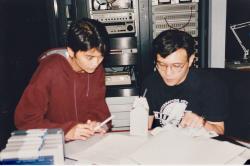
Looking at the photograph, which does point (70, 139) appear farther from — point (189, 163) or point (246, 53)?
point (246, 53)

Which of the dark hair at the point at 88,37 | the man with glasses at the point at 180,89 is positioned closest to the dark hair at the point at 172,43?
the man with glasses at the point at 180,89

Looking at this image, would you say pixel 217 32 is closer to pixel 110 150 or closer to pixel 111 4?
pixel 111 4

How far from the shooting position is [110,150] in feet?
4.02

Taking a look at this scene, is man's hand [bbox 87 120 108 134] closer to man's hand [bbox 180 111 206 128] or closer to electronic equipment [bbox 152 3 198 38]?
man's hand [bbox 180 111 206 128]

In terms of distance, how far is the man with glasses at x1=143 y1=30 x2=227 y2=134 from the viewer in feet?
4.94

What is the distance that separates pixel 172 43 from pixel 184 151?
591 mm

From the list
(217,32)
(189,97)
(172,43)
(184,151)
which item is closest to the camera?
(184,151)

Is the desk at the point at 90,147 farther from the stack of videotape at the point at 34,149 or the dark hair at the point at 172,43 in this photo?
the dark hair at the point at 172,43

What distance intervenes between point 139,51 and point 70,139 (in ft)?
5.10

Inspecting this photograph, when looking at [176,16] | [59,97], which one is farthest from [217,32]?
[59,97]

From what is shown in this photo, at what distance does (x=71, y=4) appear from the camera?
108 inches

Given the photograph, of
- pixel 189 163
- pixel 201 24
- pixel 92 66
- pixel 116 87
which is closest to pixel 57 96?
pixel 92 66

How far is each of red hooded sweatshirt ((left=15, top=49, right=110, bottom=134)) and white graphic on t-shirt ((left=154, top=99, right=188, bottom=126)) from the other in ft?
1.02

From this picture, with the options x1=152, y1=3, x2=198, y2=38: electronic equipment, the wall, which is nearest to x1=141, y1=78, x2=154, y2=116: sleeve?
x1=152, y1=3, x2=198, y2=38: electronic equipment
